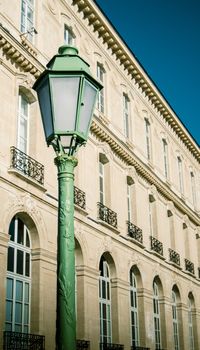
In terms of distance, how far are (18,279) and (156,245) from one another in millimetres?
10731

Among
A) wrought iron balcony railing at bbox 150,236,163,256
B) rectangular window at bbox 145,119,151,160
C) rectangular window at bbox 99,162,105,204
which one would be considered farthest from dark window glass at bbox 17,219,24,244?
rectangular window at bbox 145,119,151,160

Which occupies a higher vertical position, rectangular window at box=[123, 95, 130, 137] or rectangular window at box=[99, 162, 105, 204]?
rectangular window at box=[123, 95, 130, 137]

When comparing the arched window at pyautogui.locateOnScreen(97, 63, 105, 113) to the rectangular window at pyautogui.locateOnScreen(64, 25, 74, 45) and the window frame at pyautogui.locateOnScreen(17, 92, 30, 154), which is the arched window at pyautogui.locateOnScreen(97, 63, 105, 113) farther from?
the window frame at pyautogui.locateOnScreen(17, 92, 30, 154)

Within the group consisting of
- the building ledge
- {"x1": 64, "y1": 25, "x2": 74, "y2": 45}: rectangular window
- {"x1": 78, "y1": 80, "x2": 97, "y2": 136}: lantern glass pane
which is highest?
{"x1": 64, "y1": 25, "x2": 74, "y2": 45}: rectangular window

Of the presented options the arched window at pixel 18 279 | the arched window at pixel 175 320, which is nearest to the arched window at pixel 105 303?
the arched window at pixel 18 279

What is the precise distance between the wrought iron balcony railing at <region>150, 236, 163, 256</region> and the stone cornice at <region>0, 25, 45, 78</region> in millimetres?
10402

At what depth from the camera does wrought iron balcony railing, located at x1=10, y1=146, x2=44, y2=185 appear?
48.5 ft

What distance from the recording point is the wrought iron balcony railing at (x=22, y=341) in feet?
43.8

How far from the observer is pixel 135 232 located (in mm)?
22188

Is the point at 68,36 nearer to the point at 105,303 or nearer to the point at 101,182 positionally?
the point at 101,182

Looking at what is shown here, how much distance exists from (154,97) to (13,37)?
516 inches

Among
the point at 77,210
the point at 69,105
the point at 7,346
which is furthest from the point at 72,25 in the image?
the point at 69,105

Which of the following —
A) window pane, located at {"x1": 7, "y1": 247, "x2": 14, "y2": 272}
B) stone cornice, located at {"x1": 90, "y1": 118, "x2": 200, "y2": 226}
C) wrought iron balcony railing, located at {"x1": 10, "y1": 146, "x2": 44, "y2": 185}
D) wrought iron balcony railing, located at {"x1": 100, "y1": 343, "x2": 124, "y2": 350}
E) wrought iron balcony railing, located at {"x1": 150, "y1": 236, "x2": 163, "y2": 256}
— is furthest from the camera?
wrought iron balcony railing, located at {"x1": 150, "y1": 236, "x2": 163, "y2": 256}

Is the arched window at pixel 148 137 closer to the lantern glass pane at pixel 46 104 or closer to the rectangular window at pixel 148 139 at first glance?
the rectangular window at pixel 148 139
